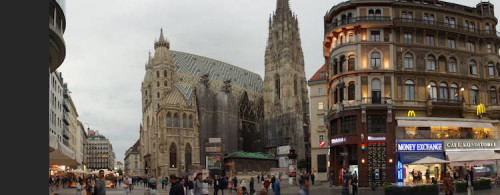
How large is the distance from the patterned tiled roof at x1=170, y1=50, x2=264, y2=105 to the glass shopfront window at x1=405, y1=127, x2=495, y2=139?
179 feet

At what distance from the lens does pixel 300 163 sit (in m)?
95.2

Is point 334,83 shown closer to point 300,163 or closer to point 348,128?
point 348,128

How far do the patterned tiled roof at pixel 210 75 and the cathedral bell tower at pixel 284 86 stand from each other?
9370 mm

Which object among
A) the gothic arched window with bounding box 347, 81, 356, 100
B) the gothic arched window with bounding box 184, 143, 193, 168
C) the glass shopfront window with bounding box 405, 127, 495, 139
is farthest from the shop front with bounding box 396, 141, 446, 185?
the gothic arched window with bounding box 184, 143, 193, 168

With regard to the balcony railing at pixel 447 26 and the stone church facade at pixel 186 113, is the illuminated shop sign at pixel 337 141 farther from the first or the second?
the stone church facade at pixel 186 113

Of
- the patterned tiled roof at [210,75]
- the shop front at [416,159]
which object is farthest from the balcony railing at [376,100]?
the patterned tiled roof at [210,75]

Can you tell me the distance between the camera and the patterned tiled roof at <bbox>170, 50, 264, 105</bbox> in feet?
320

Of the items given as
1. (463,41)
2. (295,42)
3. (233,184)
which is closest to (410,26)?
(463,41)

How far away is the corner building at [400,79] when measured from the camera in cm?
3997

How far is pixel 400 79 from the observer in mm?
Answer: 40906

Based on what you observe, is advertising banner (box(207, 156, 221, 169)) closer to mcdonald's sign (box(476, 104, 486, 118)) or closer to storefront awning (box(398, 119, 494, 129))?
storefront awning (box(398, 119, 494, 129))

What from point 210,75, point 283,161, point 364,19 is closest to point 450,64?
point 364,19

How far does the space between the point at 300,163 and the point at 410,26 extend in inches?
2243

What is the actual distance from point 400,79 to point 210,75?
224 ft
